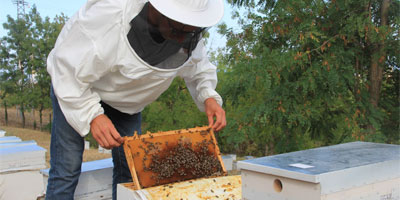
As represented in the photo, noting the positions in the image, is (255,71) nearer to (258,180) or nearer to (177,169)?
(177,169)

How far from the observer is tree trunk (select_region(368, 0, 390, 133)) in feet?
11.0

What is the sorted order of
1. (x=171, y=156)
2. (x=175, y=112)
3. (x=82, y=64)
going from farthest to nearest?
(x=175, y=112)
(x=171, y=156)
(x=82, y=64)

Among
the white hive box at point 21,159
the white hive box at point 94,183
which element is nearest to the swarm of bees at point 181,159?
the white hive box at point 94,183

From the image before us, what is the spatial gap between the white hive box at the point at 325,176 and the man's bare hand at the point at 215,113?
932 millimetres

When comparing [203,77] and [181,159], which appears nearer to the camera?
[181,159]

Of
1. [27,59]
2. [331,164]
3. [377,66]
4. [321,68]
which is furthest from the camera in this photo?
[27,59]

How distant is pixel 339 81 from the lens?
3283 mm

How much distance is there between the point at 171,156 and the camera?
7.82 ft

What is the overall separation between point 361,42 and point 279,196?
9.34 feet

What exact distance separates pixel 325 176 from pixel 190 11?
50.1 inches

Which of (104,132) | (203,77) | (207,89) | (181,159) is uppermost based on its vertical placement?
(203,77)

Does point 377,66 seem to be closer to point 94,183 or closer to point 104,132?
point 104,132

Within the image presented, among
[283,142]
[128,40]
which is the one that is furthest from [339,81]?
[128,40]

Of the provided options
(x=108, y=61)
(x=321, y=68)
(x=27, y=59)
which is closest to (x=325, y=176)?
(x=108, y=61)
